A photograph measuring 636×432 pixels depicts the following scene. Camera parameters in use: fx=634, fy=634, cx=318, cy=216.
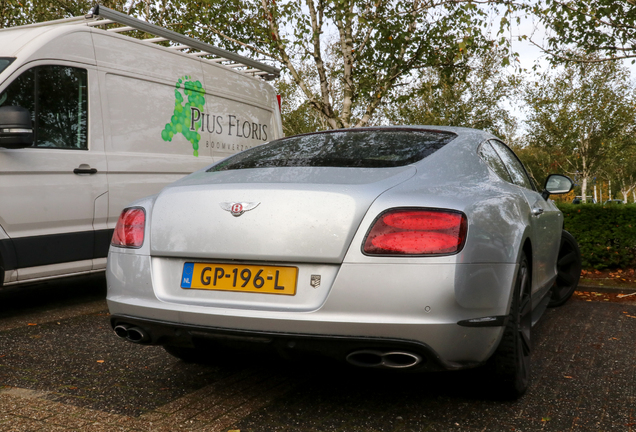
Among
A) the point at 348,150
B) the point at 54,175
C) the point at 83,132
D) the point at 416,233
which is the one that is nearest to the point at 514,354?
the point at 416,233

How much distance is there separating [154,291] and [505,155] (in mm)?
2576

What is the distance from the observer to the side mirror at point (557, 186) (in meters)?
4.97

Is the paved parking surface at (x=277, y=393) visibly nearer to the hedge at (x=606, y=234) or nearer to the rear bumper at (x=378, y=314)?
the rear bumper at (x=378, y=314)

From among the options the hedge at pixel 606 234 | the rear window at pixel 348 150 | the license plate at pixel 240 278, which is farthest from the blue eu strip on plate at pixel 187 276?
the hedge at pixel 606 234

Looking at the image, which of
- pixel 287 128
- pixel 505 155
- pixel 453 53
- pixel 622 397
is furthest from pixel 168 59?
pixel 287 128

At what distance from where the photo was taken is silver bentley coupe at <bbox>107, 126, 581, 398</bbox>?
2514 mm

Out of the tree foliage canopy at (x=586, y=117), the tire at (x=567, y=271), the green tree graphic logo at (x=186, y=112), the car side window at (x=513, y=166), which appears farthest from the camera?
the tree foliage canopy at (x=586, y=117)

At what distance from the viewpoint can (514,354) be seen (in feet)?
9.77

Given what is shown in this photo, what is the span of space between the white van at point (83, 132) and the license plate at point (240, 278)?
2.80 m

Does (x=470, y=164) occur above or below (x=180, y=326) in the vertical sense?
above

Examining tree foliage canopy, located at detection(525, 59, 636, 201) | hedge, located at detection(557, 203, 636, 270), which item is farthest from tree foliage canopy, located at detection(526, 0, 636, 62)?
tree foliage canopy, located at detection(525, 59, 636, 201)

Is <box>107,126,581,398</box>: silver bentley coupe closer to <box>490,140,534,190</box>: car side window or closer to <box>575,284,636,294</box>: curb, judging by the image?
<box>490,140,534,190</box>: car side window

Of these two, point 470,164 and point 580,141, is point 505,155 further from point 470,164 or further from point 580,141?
point 580,141

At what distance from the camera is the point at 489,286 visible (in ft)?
8.90
